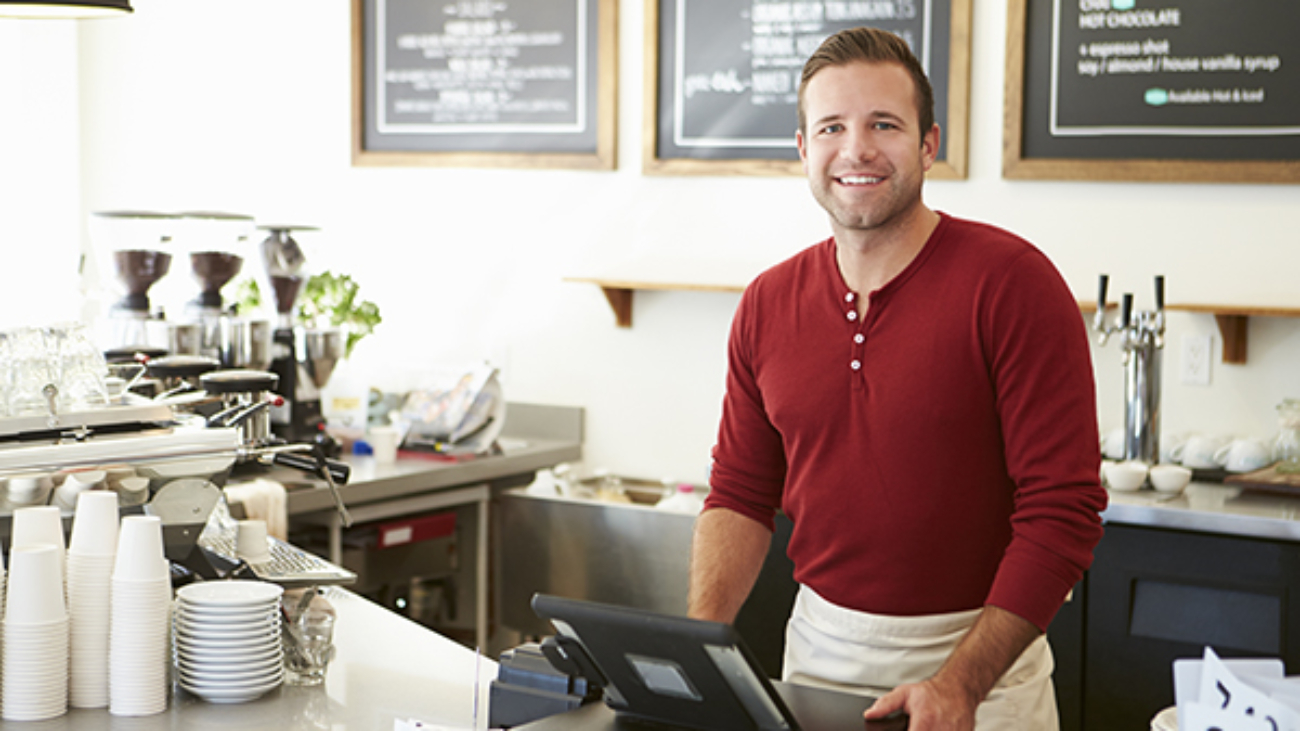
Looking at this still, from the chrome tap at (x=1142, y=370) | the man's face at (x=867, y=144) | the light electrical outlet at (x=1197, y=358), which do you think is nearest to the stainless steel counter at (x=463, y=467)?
the chrome tap at (x=1142, y=370)

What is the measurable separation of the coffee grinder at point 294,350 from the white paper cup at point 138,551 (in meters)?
1.71

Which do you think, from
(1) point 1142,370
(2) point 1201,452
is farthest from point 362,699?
(2) point 1201,452

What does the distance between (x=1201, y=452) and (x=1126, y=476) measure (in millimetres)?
285

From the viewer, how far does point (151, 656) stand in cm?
174

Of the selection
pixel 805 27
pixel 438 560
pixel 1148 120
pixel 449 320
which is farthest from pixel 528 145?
pixel 1148 120

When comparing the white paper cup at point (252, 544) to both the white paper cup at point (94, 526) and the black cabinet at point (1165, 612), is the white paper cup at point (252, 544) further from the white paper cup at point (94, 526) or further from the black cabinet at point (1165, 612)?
the black cabinet at point (1165, 612)

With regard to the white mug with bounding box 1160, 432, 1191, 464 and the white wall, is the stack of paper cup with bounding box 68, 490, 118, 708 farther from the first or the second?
the white mug with bounding box 1160, 432, 1191, 464

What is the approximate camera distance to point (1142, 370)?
299cm

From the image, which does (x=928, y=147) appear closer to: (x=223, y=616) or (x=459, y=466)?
(x=223, y=616)

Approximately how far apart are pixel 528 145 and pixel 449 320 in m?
0.58

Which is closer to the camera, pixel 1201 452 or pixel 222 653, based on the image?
pixel 222 653

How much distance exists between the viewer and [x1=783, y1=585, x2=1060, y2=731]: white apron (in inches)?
69.7

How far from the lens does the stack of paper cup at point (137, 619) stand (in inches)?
67.8

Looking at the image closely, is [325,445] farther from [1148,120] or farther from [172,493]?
[1148,120]
